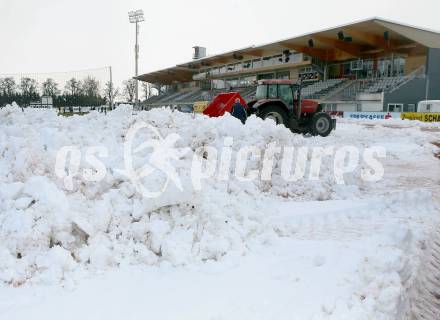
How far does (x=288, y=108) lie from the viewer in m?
13.5

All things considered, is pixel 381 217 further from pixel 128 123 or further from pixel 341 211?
pixel 128 123

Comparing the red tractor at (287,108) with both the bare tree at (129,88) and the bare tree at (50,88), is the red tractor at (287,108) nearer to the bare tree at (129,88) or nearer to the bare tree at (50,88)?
the bare tree at (50,88)

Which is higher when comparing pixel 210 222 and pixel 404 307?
pixel 210 222

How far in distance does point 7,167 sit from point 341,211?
15.1 feet

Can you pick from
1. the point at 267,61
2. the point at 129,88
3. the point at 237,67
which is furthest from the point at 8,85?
the point at 129,88

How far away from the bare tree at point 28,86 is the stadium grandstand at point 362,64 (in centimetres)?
2493

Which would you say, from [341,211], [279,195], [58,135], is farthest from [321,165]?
[58,135]

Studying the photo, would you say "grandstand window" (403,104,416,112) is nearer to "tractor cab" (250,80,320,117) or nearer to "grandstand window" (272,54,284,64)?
"grandstand window" (272,54,284,64)

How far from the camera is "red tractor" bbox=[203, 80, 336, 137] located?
13227 millimetres

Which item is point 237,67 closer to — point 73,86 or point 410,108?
point 73,86

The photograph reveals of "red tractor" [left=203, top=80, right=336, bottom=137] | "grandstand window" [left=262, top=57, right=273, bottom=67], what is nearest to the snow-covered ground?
"red tractor" [left=203, top=80, right=336, bottom=137]

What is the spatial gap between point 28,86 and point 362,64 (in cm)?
3983

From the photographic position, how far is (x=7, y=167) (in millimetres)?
4688

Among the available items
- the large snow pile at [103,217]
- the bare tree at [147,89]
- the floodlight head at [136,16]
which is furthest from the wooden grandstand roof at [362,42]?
the bare tree at [147,89]
